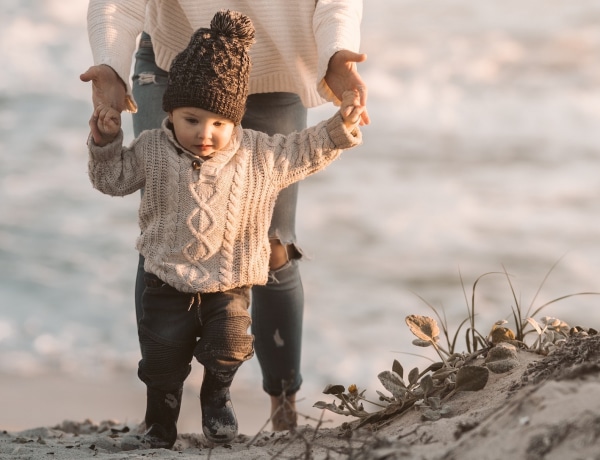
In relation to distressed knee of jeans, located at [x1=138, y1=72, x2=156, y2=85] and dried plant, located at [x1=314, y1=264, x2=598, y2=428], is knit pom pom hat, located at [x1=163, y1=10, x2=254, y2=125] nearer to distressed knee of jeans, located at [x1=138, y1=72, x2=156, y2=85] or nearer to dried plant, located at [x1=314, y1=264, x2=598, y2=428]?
distressed knee of jeans, located at [x1=138, y1=72, x2=156, y2=85]

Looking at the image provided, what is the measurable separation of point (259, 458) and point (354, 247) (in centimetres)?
444

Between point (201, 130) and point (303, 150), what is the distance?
0.31 metres

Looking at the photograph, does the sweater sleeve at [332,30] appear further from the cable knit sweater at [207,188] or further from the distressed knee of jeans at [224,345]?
the distressed knee of jeans at [224,345]

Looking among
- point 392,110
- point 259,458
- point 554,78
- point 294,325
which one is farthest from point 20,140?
point 259,458

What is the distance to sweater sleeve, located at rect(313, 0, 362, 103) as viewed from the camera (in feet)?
9.39

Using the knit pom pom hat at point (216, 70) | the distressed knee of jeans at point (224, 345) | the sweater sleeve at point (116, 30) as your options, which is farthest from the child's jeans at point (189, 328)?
the sweater sleeve at point (116, 30)

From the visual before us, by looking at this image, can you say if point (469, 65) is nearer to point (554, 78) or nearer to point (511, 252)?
point (554, 78)

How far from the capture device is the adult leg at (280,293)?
327cm

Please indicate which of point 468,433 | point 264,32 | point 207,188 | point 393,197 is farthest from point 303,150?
point 393,197

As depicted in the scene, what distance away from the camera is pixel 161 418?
298 cm

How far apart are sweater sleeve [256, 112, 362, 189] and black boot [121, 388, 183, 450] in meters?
0.74

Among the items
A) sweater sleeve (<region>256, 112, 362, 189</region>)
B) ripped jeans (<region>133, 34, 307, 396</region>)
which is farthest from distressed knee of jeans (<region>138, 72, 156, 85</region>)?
sweater sleeve (<region>256, 112, 362, 189</region>)

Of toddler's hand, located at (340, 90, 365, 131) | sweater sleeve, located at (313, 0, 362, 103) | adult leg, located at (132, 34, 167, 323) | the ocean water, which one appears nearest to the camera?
toddler's hand, located at (340, 90, 365, 131)

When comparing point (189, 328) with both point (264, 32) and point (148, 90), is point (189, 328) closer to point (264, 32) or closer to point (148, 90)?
point (148, 90)
